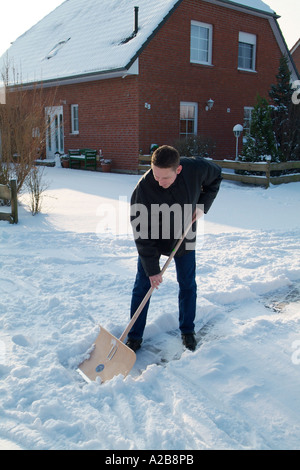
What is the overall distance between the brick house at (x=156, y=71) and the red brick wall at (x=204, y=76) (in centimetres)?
3

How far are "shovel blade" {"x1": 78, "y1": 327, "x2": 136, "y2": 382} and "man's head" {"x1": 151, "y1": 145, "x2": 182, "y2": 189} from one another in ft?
4.13

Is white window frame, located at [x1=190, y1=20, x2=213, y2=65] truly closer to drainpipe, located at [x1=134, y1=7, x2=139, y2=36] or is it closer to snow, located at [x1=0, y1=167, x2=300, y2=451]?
drainpipe, located at [x1=134, y1=7, x2=139, y2=36]

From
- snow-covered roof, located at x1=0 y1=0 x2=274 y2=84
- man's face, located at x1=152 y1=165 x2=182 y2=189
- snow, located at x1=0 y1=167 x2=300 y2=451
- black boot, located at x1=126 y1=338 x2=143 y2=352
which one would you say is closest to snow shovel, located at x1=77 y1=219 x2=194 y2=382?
snow, located at x1=0 y1=167 x2=300 y2=451

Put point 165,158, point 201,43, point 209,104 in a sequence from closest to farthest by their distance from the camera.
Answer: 1. point 165,158
2. point 201,43
3. point 209,104

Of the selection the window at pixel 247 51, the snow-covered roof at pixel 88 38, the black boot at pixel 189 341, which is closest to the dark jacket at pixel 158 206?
the black boot at pixel 189 341

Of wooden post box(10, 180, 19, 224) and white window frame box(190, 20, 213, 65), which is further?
white window frame box(190, 20, 213, 65)

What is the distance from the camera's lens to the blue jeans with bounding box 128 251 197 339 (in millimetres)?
3600

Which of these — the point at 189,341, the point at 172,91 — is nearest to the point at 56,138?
the point at 172,91

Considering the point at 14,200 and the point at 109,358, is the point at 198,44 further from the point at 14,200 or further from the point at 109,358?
the point at 109,358

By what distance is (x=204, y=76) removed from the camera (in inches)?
659

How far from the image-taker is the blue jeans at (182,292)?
3.60 meters

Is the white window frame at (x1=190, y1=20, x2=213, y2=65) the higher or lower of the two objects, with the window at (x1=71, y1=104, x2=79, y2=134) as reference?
higher

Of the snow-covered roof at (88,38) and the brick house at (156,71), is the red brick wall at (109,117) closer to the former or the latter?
the brick house at (156,71)

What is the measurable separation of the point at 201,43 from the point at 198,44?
0.61ft
